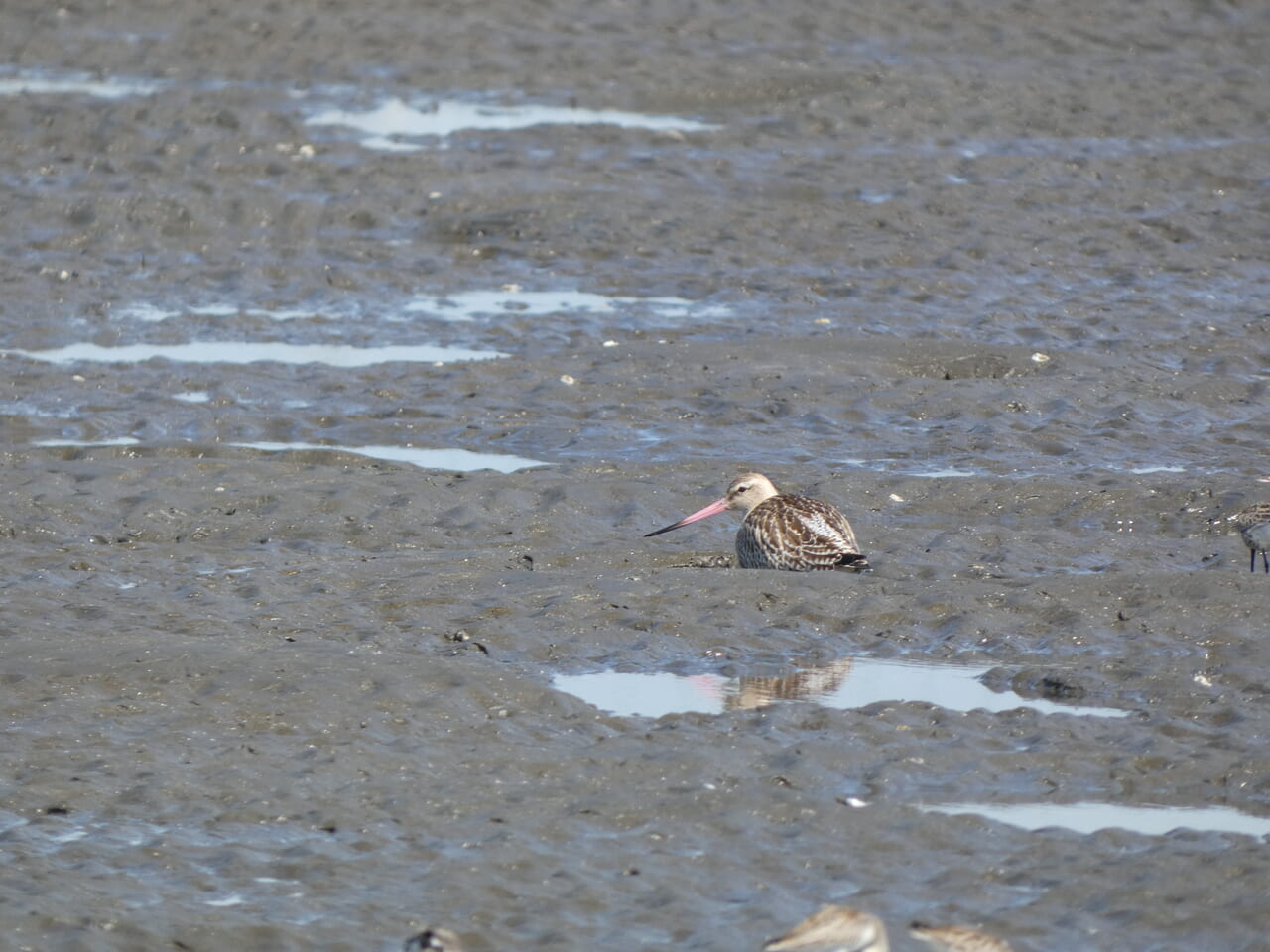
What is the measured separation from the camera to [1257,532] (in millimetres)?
8375

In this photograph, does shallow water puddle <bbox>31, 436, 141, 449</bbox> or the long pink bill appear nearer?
the long pink bill

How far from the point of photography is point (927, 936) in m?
4.84

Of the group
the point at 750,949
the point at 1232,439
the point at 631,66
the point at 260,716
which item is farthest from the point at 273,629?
the point at 631,66

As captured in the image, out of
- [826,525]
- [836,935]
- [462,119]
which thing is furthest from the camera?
[462,119]

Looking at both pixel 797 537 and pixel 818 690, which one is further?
pixel 797 537

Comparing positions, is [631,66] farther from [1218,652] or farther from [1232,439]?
[1218,652]

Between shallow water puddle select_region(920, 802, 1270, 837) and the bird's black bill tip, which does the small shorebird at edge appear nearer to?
the bird's black bill tip

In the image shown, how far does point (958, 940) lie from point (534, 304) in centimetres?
844

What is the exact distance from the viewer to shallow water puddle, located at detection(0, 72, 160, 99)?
17.2 metres

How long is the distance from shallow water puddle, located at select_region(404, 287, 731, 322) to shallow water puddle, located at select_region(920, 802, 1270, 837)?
6803mm

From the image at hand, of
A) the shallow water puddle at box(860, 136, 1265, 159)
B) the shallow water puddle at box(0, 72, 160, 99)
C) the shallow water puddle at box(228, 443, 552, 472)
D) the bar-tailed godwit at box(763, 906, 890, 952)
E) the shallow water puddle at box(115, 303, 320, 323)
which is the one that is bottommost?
the shallow water puddle at box(228, 443, 552, 472)

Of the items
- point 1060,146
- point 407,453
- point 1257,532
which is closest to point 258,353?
point 407,453

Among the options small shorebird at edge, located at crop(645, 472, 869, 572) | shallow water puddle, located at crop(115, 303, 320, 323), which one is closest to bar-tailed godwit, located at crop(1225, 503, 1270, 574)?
small shorebird at edge, located at crop(645, 472, 869, 572)

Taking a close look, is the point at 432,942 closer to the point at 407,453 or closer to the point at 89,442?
the point at 407,453
